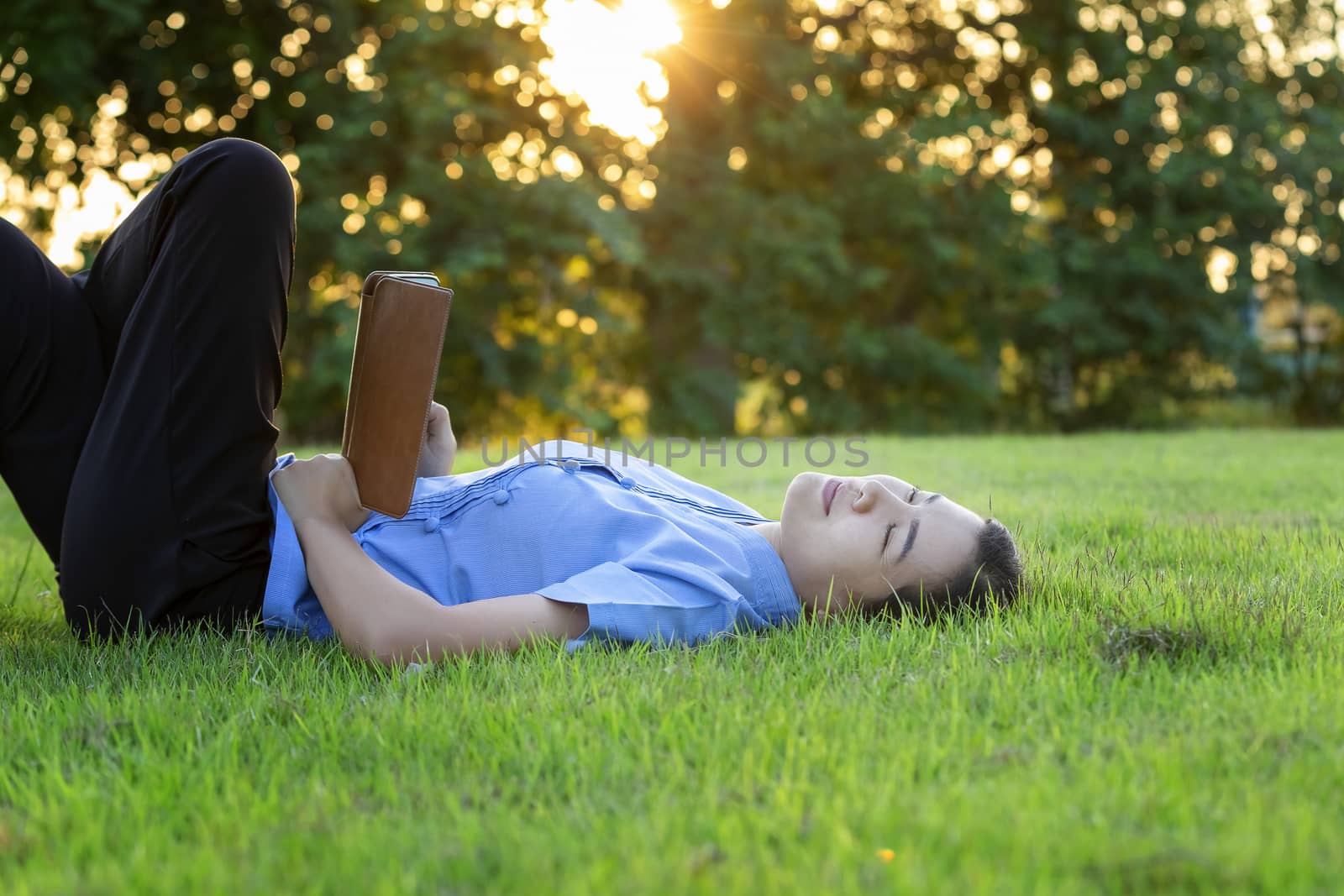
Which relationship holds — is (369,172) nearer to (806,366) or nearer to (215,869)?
(806,366)

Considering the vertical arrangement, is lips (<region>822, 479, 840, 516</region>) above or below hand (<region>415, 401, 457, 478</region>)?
above

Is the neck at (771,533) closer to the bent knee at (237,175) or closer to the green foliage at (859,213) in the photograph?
the bent knee at (237,175)

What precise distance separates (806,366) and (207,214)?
10.5 meters

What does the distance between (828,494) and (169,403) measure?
142 centimetres

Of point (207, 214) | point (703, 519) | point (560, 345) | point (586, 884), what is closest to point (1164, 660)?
point (703, 519)

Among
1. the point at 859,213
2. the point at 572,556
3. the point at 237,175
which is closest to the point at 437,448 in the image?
the point at 572,556

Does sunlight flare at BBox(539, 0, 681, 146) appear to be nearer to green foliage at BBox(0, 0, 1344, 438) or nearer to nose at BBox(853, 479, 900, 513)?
green foliage at BBox(0, 0, 1344, 438)

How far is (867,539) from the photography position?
2.37m

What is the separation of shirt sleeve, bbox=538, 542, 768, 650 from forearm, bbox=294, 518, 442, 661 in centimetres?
26

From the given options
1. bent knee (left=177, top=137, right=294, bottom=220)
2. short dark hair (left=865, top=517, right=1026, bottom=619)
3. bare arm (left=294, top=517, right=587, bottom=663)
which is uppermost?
bent knee (left=177, top=137, right=294, bottom=220)

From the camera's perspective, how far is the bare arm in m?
2.08

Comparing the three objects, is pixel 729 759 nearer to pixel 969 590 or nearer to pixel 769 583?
pixel 769 583

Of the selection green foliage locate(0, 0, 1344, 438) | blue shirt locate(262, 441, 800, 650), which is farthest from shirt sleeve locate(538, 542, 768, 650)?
green foliage locate(0, 0, 1344, 438)

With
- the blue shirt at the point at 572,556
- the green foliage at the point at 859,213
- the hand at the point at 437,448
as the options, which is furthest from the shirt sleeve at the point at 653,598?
the green foliage at the point at 859,213
